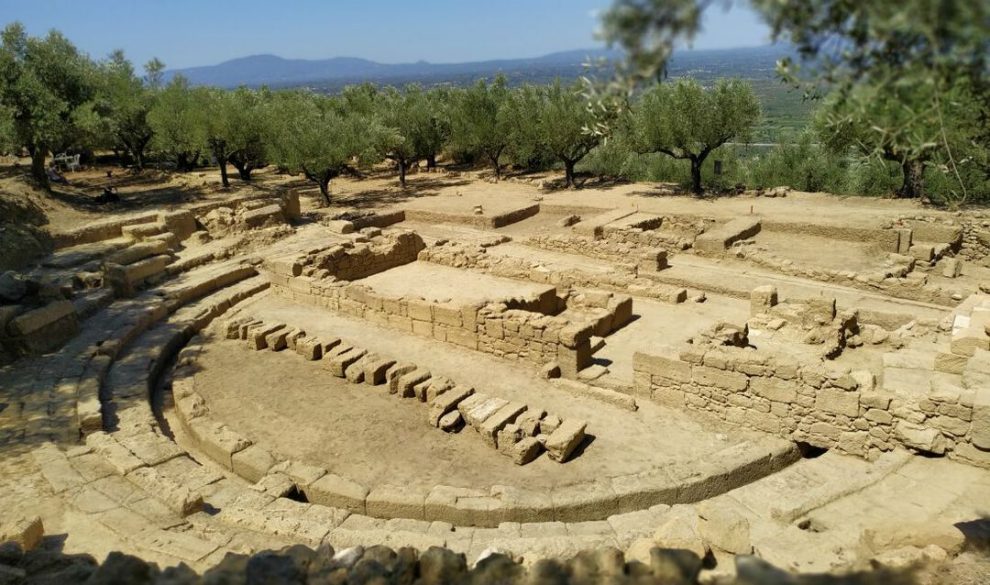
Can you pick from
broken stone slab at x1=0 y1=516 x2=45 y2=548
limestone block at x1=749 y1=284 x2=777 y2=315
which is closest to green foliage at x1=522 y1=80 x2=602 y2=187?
limestone block at x1=749 y1=284 x2=777 y2=315

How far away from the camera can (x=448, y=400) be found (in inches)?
424

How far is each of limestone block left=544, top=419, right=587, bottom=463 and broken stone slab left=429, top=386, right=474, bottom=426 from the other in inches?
77.6

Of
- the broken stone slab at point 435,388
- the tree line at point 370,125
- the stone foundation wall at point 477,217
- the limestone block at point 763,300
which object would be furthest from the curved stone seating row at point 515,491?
the stone foundation wall at point 477,217

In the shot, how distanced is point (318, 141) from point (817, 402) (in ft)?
82.2

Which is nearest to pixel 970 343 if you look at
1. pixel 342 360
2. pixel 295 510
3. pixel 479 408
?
pixel 479 408

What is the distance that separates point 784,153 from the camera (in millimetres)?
32375

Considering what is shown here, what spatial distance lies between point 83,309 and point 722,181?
28.6m

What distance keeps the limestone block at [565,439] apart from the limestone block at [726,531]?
10.1 feet

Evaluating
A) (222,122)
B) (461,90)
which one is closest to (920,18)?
(222,122)

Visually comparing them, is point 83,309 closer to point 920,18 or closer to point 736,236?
point 920,18

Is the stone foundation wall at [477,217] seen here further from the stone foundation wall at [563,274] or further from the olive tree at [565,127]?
the stone foundation wall at [563,274]

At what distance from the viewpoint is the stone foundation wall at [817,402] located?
8031mm

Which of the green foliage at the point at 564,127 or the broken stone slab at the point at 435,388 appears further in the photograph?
the green foliage at the point at 564,127

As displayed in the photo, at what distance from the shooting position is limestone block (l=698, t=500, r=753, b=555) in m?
5.82
